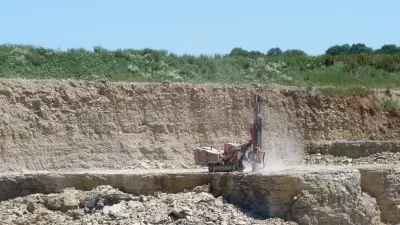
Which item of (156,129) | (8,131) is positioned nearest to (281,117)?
(156,129)

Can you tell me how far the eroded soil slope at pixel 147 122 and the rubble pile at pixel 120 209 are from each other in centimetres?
518

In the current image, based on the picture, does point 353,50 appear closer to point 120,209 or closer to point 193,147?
point 193,147

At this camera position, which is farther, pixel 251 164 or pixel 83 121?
pixel 83 121

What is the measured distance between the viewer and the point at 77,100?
39.1 metres

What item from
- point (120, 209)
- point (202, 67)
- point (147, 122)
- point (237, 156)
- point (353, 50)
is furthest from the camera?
point (353, 50)

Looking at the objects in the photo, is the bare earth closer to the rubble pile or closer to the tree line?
the rubble pile

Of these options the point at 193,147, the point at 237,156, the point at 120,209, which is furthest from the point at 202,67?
the point at 120,209

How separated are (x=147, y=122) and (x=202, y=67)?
762 centimetres

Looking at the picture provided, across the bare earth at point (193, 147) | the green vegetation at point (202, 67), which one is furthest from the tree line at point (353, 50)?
the bare earth at point (193, 147)

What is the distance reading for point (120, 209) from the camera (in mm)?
30703

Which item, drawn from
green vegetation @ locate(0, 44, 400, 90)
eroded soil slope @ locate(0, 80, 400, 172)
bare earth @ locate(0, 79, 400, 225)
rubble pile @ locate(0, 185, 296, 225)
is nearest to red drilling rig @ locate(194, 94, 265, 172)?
bare earth @ locate(0, 79, 400, 225)

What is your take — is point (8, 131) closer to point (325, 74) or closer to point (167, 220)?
point (167, 220)

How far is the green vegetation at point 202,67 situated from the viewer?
4272 centimetres

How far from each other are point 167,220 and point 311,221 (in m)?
4.59
